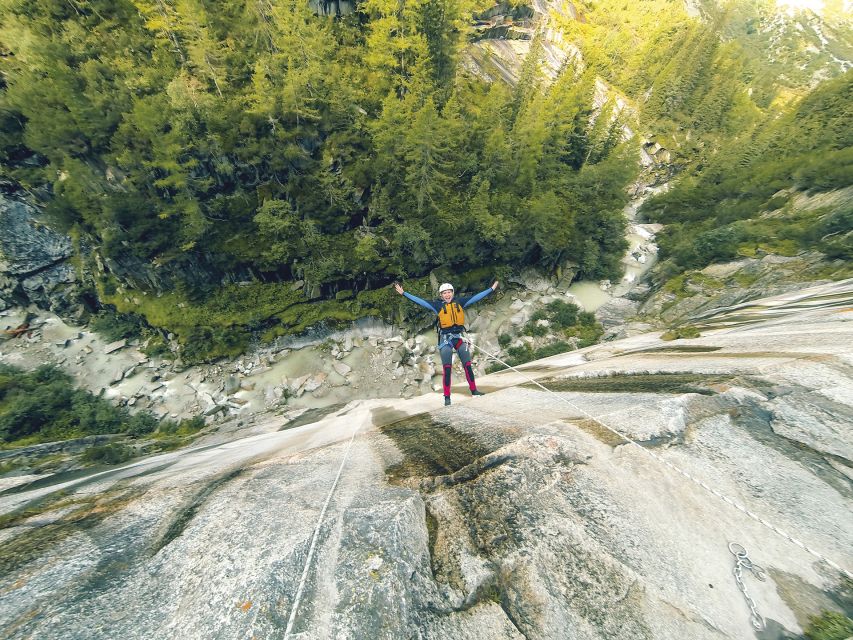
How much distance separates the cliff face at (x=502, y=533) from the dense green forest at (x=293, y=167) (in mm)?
19084

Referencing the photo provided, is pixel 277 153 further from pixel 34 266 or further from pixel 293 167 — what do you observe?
pixel 34 266

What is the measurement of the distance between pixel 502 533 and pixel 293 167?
26774mm

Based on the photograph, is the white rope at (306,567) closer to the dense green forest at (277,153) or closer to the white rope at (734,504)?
the white rope at (734,504)

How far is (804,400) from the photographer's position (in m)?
4.24

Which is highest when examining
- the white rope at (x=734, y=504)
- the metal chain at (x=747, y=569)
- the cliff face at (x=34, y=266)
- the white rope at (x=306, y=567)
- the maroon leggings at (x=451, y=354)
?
the cliff face at (x=34, y=266)

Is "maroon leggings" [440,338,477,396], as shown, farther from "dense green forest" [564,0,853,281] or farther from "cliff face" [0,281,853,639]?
"dense green forest" [564,0,853,281]

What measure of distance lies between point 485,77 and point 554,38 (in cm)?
3107

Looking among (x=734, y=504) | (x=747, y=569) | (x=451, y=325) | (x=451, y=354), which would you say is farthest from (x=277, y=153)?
(x=747, y=569)

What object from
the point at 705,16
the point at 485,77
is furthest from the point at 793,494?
the point at 705,16

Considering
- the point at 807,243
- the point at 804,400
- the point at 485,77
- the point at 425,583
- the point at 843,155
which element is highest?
the point at 485,77

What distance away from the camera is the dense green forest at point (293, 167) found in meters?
19.6

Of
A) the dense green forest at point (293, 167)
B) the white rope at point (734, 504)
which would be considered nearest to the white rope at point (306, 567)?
the white rope at point (734, 504)

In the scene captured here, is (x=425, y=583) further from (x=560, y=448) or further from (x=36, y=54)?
(x=36, y=54)

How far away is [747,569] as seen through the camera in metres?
2.88
